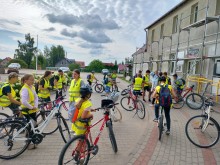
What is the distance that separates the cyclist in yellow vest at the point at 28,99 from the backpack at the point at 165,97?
10.3 feet

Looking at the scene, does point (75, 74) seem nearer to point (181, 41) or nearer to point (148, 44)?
point (181, 41)

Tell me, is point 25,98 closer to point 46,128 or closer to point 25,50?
point 46,128

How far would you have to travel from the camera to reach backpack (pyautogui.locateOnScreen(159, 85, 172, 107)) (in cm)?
479

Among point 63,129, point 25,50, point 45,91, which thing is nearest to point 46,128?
point 63,129

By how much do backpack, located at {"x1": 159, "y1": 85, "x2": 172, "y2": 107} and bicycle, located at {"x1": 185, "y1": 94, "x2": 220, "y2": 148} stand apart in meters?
0.70

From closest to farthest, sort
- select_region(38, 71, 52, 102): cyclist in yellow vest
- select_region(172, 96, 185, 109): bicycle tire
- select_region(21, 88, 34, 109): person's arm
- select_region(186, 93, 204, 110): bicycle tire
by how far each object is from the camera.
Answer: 1. select_region(21, 88, 34, 109): person's arm
2. select_region(38, 71, 52, 102): cyclist in yellow vest
3. select_region(186, 93, 204, 110): bicycle tire
4. select_region(172, 96, 185, 109): bicycle tire

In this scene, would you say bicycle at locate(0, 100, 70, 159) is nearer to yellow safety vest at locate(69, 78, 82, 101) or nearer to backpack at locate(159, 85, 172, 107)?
yellow safety vest at locate(69, 78, 82, 101)

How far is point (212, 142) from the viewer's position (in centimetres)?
449

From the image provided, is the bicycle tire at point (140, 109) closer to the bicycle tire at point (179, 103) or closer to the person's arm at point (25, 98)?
the bicycle tire at point (179, 103)

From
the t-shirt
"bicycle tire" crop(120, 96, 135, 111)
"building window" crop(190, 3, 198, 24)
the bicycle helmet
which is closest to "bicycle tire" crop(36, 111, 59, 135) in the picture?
the t-shirt

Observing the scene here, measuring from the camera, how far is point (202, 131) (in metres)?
4.83

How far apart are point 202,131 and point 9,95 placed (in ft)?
16.1

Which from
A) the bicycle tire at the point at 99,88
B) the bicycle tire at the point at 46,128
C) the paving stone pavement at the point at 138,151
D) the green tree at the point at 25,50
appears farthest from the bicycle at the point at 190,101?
the green tree at the point at 25,50

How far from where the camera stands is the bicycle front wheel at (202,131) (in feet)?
14.5
